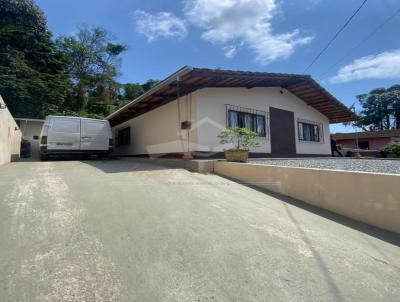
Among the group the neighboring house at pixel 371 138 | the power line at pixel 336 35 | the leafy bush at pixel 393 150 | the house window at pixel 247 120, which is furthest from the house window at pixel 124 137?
the neighboring house at pixel 371 138

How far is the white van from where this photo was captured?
1076 cm

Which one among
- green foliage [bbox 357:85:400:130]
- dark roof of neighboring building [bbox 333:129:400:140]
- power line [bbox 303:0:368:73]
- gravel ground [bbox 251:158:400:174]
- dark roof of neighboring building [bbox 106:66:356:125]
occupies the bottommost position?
gravel ground [bbox 251:158:400:174]

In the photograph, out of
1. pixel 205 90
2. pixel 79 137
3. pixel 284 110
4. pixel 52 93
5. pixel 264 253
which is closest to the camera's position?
pixel 264 253

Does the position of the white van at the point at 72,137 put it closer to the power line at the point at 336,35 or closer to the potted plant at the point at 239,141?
the potted plant at the point at 239,141

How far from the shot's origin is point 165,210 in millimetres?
4141

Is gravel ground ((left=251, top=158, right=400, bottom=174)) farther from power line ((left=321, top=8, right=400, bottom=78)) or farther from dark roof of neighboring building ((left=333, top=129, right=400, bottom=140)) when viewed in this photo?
dark roof of neighboring building ((left=333, top=129, right=400, bottom=140))

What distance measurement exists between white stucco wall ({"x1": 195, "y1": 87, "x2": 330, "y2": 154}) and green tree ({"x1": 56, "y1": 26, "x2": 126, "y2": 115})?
19.8m

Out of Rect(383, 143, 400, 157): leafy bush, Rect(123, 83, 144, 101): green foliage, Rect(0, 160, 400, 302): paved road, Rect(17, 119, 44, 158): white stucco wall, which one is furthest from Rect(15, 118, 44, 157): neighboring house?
Rect(383, 143, 400, 157): leafy bush

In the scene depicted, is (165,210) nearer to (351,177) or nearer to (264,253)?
(264,253)

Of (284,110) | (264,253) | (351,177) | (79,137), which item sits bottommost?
(264,253)

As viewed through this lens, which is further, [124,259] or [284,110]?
[284,110]

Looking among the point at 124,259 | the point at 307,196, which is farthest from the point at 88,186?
the point at 307,196

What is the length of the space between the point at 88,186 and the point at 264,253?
153 inches

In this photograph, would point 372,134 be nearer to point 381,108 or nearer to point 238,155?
point 381,108
